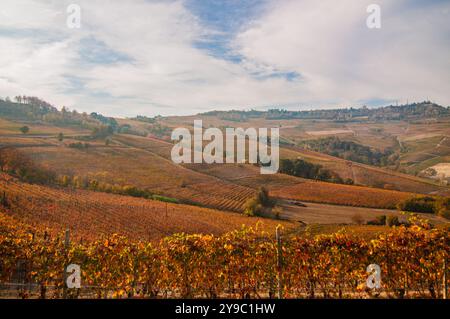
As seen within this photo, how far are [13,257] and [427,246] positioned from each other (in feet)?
39.2

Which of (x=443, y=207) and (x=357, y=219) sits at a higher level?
(x=443, y=207)

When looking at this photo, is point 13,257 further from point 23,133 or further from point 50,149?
point 23,133

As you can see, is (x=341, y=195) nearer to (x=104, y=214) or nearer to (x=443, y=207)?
(x=443, y=207)

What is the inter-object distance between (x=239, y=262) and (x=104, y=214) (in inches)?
1286

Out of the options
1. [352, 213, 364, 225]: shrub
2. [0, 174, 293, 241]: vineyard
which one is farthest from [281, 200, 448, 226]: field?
[0, 174, 293, 241]: vineyard

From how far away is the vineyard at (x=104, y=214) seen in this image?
112ft

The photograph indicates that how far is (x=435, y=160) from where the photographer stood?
4328 inches

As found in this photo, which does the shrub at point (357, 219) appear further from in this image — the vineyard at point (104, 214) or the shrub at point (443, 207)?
the shrub at point (443, 207)

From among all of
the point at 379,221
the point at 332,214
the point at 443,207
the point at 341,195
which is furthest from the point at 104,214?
the point at 443,207

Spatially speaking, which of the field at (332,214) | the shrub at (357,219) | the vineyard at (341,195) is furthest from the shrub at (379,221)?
the vineyard at (341,195)

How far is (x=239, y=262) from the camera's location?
35.1 feet

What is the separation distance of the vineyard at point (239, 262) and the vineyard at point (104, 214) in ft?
66.9

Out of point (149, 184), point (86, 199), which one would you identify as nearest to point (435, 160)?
point (149, 184)

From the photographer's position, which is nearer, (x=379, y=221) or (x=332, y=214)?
(x=379, y=221)
